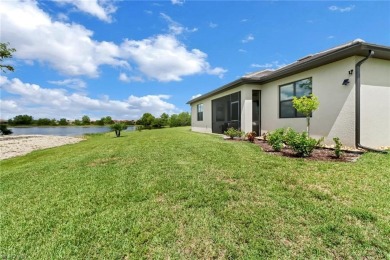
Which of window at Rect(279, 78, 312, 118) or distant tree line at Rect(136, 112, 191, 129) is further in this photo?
distant tree line at Rect(136, 112, 191, 129)

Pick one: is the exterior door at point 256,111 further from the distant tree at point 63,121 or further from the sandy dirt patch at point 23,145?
the distant tree at point 63,121

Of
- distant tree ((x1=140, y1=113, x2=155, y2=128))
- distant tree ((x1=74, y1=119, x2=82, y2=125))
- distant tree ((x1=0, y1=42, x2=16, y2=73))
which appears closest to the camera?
distant tree ((x1=0, y1=42, x2=16, y2=73))

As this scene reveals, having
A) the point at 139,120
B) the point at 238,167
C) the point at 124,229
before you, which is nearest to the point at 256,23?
the point at 238,167

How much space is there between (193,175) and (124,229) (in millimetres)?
2064

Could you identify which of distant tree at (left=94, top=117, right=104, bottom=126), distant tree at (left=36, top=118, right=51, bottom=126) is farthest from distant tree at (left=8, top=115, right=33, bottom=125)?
distant tree at (left=94, top=117, right=104, bottom=126)

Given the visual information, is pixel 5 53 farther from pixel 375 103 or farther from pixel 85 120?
pixel 85 120

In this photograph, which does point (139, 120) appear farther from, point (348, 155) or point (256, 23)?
point (348, 155)

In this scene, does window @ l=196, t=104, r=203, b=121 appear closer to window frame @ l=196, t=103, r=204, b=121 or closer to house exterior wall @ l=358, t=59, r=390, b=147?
window frame @ l=196, t=103, r=204, b=121

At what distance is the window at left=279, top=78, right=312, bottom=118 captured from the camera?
8738mm

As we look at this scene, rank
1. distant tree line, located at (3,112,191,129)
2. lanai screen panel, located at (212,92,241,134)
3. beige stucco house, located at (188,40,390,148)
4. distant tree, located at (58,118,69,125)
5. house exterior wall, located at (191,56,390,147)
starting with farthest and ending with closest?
1. distant tree, located at (58,118,69,125)
2. distant tree line, located at (3,112,191,129)
3. lanai screen panel, located at (212,92,241,134)
4. house exterior wall, located at (191,56,390,147)
5. beige stucco house, located at (188,40,390,148)

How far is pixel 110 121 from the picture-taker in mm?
47375

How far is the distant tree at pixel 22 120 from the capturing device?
5341cm

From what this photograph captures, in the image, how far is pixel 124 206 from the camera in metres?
3.13

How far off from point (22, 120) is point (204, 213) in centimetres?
6965
